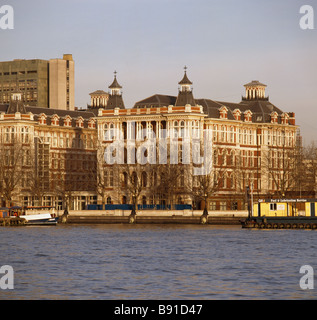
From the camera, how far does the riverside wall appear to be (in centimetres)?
15300

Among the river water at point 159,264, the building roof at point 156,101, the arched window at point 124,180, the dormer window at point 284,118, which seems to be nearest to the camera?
the river water at point 159,264

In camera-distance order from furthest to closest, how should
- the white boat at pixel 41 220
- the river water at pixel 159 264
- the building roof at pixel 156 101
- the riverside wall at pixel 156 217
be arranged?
the building roof at pixel 156 101 < the white boat at pixel 41 220 < the riverside wall at pixel 156 217 < the river water at pixel 159 264

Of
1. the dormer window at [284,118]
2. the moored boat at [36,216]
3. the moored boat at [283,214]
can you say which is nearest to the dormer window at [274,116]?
the dormer window at [284,118]

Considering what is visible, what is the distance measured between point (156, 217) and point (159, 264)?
79755mm

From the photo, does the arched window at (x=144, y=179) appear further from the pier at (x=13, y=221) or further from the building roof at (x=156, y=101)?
the pier at (x=13, y=221)

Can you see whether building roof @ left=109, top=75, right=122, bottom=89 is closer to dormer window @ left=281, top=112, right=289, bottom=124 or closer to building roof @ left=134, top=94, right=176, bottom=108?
building roof @ left=134, top=94, right=176, bottom=108

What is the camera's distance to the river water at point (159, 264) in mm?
61156

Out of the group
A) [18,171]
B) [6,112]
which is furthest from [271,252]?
[6,112]

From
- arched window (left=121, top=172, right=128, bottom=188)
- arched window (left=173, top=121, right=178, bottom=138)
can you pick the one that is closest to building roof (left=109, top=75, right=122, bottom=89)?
arched window (left=121, top=172, right=128, bottom=188)

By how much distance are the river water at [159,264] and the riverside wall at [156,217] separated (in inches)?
1094

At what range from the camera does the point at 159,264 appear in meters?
78.9

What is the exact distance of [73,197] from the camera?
639ft

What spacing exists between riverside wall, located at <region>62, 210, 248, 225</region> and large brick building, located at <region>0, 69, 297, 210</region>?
6.20m

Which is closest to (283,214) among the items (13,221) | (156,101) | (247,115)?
(13,221)
